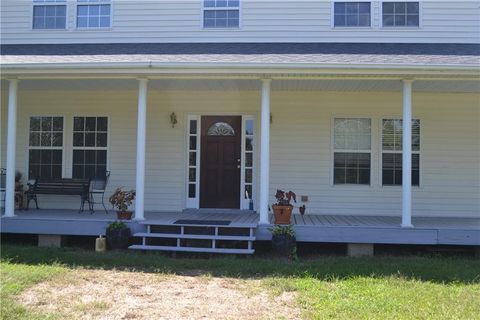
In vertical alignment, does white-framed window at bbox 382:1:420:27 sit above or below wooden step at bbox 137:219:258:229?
above

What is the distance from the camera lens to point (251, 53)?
8.52 meters

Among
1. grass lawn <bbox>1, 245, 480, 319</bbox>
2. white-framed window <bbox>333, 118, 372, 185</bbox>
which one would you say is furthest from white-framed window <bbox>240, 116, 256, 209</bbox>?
grass lawn <bbox>1, 245, 480, 319</bbox>

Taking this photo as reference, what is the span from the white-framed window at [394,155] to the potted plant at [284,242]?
119 inches

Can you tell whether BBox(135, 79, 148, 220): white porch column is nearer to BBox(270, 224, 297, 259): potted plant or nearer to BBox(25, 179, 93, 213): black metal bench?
BBox(25, 179, 93, 213): black metal bench

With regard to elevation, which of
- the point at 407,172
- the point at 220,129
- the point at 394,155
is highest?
the point at 220,129

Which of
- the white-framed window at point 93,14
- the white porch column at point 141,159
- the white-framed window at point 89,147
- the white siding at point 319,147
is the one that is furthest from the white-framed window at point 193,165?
the white-framed window at point 93,14

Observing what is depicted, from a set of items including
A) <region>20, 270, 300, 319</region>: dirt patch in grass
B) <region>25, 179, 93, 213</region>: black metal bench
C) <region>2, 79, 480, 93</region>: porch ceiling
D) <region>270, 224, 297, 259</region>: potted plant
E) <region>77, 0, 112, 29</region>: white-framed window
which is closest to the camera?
<region>20, 270, 300, 319</region>: dirt patch in grass

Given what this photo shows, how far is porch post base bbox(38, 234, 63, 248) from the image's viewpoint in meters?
7.83

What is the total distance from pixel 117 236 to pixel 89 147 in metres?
2.93

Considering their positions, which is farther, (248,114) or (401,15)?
(401,15)

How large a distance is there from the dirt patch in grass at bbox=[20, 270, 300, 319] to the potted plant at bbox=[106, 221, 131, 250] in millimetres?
1259

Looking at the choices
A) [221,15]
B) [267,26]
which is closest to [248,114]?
[267,26]

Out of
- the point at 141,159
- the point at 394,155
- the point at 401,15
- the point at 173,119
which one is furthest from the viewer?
the point at 401,15

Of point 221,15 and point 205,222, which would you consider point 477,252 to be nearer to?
point 205,222
